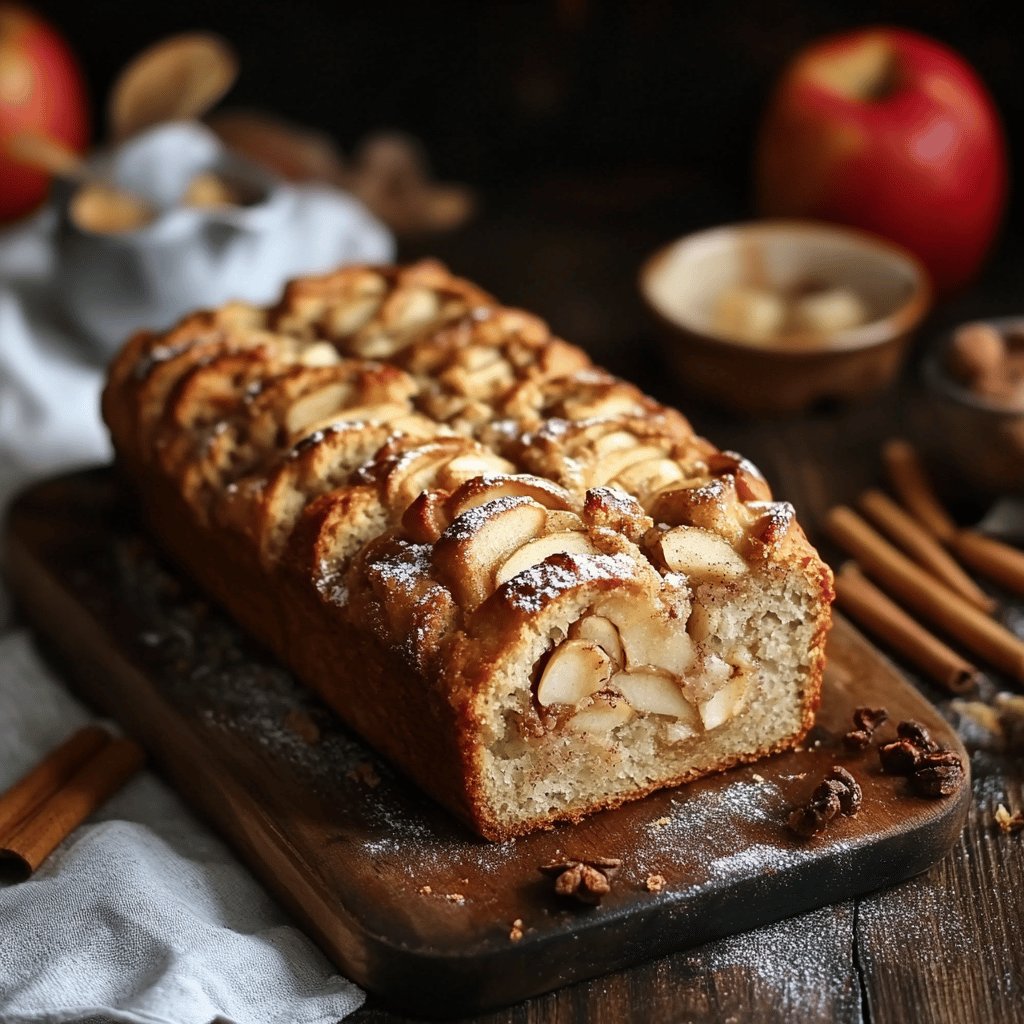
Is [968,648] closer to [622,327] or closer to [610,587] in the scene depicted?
[610,587]

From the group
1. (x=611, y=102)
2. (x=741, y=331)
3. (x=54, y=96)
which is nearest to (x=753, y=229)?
(x=741, y=331)

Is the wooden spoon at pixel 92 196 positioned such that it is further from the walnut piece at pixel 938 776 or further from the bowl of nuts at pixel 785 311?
the walnut piece at pixel 938 776

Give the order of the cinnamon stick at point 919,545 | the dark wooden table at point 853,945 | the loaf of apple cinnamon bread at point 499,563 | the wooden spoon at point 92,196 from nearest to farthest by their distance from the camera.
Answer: the dark wooden table at point 853,945 → the loaf of apple cinnamon bread at point 499,563 → the cinnamon stick at point 919,545 → the wooden spoon at point 92,196

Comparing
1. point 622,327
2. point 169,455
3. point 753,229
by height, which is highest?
point 169,455

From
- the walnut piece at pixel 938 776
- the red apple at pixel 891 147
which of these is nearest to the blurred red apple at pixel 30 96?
the red apple at pixel 891 147

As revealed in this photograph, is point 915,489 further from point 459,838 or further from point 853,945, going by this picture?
point 459,838

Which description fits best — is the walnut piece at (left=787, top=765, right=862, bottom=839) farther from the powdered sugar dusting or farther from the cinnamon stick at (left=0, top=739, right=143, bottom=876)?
the cinnamon stick at (left=0, top=739, right=143, bottom=876)

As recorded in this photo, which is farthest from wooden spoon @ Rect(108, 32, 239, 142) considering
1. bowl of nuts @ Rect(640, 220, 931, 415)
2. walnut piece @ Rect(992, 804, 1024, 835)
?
walnut piece @ Rect(992, 804, 1024, 835)
